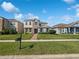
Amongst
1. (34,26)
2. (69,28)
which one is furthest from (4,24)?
(69,28)

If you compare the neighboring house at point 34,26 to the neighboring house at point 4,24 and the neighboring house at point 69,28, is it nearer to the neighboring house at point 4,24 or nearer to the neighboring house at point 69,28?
the neighboring house at point 69,28

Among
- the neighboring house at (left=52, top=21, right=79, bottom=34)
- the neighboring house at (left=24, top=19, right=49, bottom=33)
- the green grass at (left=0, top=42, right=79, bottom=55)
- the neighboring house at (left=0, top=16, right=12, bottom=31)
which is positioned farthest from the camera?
the neighboring house at (left=24, top=19, right=49, bottom=33)

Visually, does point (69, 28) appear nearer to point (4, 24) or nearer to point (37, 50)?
point (4, 24)

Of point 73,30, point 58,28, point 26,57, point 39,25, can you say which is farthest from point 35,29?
point 26,57

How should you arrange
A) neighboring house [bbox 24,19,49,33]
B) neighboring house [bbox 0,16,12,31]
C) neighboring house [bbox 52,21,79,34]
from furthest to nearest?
neighboring house [bbox 24,19,49,33]
neighboring house [bbox 52,21,79,34]
neighboring house [bbox 0,16,12,31]

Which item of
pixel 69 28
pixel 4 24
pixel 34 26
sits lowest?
pixel 69 28

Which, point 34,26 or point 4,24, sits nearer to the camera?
point 4,24

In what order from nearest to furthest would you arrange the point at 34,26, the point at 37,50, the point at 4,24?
the point at 37,50 < the point at 4,24 < the point at 34,26

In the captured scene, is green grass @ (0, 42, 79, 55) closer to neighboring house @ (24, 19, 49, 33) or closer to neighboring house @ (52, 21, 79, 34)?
neighboring house @ (52, 21, 79, 34)

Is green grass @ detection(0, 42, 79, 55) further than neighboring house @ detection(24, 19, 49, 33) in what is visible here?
No

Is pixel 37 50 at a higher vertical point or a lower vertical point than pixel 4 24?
lower

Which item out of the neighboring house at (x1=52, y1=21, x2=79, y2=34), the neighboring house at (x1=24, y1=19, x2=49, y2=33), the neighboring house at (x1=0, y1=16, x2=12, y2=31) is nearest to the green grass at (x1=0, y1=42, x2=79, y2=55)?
the neighboring house at (x1=0, y1=16, x2=12, y2=31)

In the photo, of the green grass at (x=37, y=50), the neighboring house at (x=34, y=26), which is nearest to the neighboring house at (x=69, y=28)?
the neighboring house at (x=34, y=26)

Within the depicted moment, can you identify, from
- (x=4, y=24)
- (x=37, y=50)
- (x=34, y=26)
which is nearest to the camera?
(x=37, y=50)
